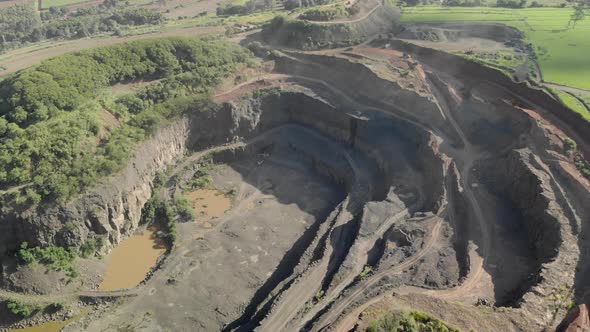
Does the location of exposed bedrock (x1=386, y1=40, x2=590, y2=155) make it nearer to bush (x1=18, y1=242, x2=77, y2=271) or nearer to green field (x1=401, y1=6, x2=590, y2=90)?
green field (x1=401, y1=6, x2=590, y2=90)

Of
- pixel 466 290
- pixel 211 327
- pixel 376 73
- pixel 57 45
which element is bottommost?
pixel 211 327

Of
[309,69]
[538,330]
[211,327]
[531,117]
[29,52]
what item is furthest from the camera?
[29,52]

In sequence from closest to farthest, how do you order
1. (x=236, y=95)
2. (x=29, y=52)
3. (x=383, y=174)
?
(x=383, y=174), (x=236, y=95), (x=29, y=52)

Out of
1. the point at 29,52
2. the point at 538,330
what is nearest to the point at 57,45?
the point at 29,52

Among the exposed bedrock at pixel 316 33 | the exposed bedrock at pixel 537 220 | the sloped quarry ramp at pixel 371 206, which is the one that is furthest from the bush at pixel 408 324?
the exposed bedrock at pixel 316 33

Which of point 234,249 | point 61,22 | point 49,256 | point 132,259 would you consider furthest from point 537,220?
point 61,22

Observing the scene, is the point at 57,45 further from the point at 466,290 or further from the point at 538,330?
the point at 538,330

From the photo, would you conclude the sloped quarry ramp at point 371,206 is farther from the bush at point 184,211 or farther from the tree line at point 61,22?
the tree line at point 61,22
